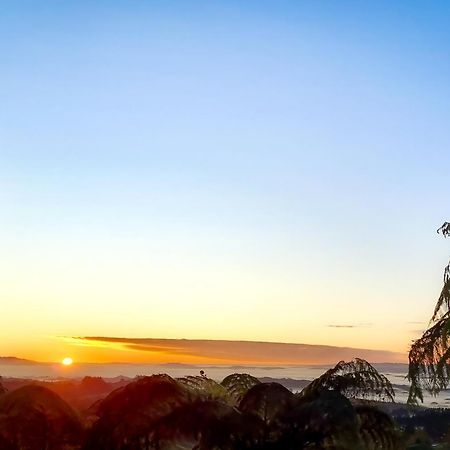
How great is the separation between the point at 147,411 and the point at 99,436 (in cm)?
60

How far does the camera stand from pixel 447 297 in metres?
20.8

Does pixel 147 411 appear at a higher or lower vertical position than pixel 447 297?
lower

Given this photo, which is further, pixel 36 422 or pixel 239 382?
pixel 239 382

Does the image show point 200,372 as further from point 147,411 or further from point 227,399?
point 147,411

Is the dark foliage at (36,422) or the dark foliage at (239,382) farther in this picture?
the dark foliage at (239,382)

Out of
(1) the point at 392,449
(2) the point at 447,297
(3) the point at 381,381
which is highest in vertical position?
(2) the point at 447,297

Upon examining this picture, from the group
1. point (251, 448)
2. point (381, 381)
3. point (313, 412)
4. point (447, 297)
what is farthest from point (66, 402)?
point (447, 297)

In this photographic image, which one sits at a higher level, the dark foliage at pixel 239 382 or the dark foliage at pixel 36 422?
the dark foliage at pixel 239 382

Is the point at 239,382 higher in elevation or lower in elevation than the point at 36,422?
higher

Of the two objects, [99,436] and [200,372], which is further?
[200,372]

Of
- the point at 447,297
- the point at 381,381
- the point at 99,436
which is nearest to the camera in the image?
the point at 99,436

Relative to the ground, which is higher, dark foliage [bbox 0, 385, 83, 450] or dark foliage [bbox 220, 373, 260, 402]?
dark foliage [bbox 220, 373, 260, 402]

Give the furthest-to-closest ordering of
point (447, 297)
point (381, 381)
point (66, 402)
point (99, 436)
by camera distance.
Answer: point (447, 297), point (381, 381), point (66, 402), point (99, 436)

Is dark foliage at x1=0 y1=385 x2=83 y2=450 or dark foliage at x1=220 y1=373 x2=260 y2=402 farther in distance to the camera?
dark foliage at x1=220 y1=373 x2=260 y2=402
